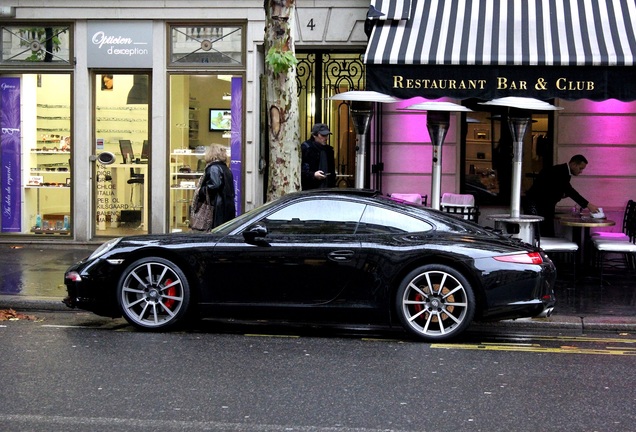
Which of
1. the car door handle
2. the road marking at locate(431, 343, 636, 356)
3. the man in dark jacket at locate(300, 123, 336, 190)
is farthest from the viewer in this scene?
the man in dark jacket at locate(300, 123, 336, 190)

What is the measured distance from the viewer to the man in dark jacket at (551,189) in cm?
1329

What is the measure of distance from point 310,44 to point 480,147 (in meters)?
3.22

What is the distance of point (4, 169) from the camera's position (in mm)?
15641

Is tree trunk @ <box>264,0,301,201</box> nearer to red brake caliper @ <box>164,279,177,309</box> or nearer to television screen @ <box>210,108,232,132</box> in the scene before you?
red brake caliper @ <box>164,279,177,309</box>

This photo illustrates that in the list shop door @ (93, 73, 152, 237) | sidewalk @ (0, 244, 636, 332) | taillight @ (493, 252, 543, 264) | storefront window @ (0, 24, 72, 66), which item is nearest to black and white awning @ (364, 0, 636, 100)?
sidewalk @ (0, 244, 636, 332)

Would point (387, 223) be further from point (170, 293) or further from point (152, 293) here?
point (152, 293)

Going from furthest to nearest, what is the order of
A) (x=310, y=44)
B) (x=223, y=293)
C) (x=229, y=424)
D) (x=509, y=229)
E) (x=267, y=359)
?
(x=310, y=44), (x=509, y=229), (x=223, y=293), (x=267, y=359), (x=229, y=424)

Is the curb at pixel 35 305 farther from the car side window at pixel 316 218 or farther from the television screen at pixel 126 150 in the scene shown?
the television screen at pixel 126 150

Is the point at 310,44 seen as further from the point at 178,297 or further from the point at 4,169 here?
the point at 178,297

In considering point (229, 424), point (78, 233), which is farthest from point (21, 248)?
point (229, 424)

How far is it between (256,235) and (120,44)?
26.1ft

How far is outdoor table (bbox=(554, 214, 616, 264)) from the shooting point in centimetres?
1247

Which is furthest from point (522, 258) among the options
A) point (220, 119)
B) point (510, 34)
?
point (220, 119)

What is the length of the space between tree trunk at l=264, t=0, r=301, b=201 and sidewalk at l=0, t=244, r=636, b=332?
9.76 ft
